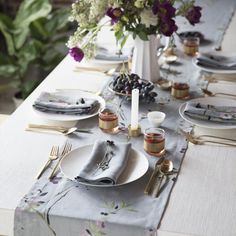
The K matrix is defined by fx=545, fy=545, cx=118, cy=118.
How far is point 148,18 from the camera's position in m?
1.75

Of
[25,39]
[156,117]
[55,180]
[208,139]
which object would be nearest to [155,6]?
[156,117]

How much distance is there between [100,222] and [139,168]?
237 mm

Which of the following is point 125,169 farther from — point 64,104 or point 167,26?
point 167,26

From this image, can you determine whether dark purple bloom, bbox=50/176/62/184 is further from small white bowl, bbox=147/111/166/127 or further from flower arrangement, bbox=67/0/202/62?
flower arrangement, bbox=67/0/202/62

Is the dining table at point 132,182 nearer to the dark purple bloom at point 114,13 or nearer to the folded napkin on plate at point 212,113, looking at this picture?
the folded napkin on plate at point 212,113

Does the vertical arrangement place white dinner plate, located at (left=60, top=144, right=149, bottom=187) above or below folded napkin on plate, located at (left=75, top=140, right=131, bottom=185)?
below

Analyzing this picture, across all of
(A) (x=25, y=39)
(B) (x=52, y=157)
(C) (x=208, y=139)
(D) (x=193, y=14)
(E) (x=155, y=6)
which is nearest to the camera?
(B) (x=52, y=157)

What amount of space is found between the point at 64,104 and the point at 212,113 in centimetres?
47

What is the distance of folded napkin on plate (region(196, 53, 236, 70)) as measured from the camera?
2074 mm

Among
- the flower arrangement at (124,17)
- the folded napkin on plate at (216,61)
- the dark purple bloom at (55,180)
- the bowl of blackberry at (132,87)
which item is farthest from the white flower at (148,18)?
the dark purple bloom at (55,180)

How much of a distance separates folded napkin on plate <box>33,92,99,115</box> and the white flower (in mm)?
303

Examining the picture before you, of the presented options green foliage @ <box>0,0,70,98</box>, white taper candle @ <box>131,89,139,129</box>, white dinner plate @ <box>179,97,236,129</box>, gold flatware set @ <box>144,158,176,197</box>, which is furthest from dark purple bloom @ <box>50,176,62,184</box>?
green foliage @ <box>0,0,70,98</box>

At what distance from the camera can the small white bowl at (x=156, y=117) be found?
168 centimetres

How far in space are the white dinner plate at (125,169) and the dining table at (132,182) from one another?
2 cm
